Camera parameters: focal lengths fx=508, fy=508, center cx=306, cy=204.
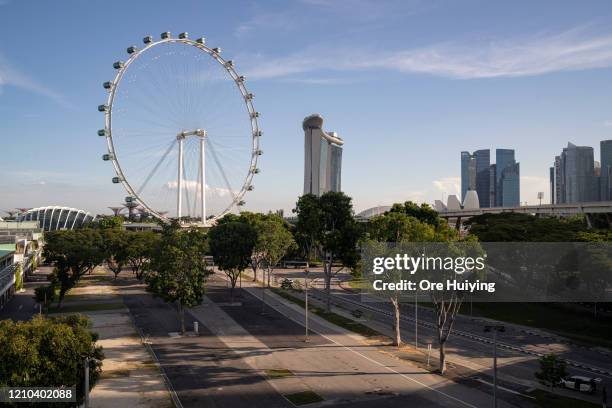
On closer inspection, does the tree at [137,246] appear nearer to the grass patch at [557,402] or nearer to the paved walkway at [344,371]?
the paved walkway at [344,371]

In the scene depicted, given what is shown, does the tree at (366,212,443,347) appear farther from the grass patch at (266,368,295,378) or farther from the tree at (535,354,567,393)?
the tree at (535,354,567,393)

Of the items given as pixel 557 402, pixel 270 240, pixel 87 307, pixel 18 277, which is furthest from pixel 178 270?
pixel 18 277

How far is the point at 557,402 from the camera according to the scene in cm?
3500

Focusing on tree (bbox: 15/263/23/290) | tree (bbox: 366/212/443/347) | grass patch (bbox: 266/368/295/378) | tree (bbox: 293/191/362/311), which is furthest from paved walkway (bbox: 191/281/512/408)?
tree (bbox: 15/263/23/290)

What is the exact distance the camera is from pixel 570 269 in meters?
62.1

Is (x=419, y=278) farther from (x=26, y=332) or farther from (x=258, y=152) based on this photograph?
(x=258, y=152)

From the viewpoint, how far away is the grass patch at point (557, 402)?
34.3 meters

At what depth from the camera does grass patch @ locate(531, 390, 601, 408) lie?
112 feet

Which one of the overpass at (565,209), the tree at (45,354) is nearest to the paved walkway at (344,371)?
the tree at (45,354)

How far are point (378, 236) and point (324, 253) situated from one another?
17.5 metres

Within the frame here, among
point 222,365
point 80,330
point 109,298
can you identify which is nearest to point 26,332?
point 80,330

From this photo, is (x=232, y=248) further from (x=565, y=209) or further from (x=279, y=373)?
(x=565, y=209)

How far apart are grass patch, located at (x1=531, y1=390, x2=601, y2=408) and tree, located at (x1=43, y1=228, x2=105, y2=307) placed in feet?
198

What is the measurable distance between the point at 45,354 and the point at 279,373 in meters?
19.0
